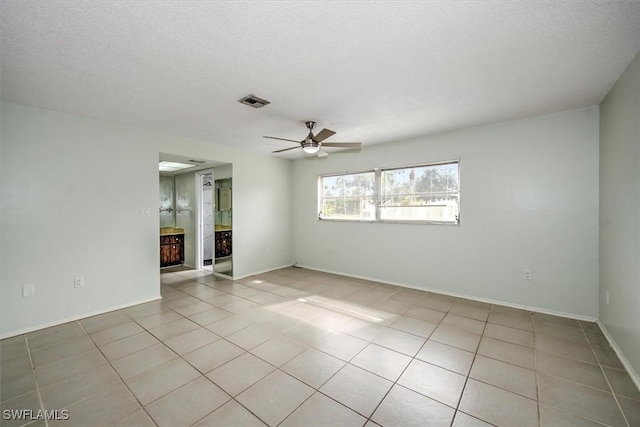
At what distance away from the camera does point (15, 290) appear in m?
2.89

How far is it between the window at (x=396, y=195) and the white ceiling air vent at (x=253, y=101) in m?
2.66

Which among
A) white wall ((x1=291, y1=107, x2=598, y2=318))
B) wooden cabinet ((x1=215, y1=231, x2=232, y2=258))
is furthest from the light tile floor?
wooden cabinet ((x1=215, y1=231, x2=232, y2=258))

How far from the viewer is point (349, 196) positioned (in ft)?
17.7

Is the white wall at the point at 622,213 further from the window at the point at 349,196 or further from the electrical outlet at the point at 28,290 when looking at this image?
the electrical outlet at the point at 28,290

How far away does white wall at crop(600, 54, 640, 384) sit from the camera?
6.89 ft

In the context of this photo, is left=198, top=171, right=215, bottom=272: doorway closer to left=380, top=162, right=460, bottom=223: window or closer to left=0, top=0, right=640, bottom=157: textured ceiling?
left=0, top=0, right=640, bottom=157: textured ceiling

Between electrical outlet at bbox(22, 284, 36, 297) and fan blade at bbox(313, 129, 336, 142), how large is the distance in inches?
148

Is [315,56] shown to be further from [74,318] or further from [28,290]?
[74,318]

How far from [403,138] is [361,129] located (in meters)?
0.97

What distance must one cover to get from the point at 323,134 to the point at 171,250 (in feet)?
17.1

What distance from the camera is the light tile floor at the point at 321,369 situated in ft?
5.78

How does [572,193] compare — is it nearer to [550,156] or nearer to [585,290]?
[550,156]

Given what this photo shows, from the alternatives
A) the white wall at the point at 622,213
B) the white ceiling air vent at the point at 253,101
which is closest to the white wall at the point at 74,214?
the white ceiling air vent at the point at 253,101

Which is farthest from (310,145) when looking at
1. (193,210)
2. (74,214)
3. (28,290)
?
(193,210)
